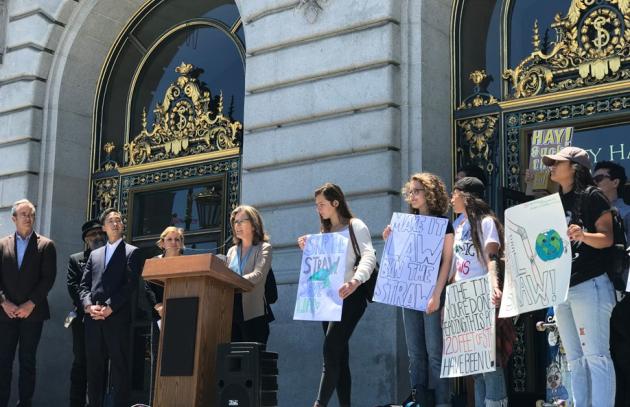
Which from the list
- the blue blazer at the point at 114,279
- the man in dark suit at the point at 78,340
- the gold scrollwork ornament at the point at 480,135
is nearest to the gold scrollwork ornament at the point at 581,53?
the gold scrollwork ornament at the point at 480,135

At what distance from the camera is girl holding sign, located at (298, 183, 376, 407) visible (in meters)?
8.91

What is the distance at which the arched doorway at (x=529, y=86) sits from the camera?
35.3 feet

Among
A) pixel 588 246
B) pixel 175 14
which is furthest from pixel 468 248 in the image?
pixel 175 14

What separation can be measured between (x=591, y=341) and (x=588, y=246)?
72 cm

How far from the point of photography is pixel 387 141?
11227 millimetres

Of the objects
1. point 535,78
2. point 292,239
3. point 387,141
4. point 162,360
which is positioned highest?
point 535,78

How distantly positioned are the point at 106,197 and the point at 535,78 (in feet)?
23.7

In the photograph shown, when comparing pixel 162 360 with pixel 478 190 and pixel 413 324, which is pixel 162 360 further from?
pixel 478 190

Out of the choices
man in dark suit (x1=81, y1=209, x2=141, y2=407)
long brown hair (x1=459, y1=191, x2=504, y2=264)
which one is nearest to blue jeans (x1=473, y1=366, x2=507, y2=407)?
long brown hair (x1=459, y1=191, x2=504, y2=264)

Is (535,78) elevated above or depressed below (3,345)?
above

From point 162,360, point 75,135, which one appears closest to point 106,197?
point 75,135

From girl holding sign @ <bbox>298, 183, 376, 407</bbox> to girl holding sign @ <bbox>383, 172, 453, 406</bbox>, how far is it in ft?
1.76

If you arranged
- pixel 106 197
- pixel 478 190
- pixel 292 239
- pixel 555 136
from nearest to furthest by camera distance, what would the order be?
1. pixel 478 190
2. pixel 555 136
3. pixel 292 239
4. pixel 106 197

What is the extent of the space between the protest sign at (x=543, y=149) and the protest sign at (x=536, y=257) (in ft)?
9.12
